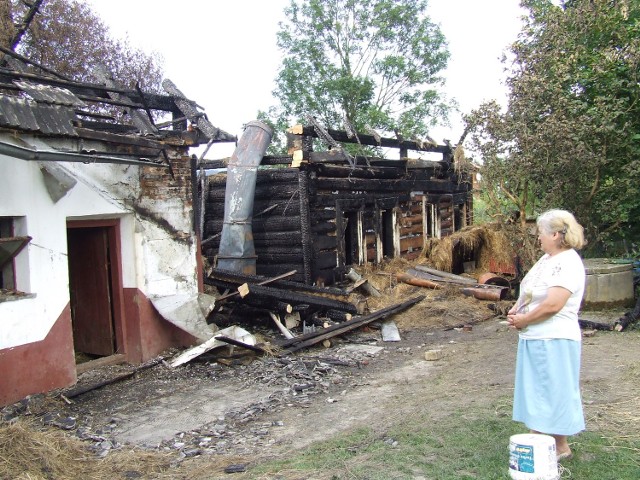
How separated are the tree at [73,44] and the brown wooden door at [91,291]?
11169mm

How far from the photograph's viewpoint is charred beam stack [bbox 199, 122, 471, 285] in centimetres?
1230

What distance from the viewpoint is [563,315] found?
159 inches

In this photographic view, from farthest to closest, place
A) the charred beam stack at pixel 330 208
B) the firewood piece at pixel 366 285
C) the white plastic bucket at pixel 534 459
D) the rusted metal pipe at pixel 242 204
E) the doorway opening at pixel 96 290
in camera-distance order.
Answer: the firewood piece at pixel 366 285 < the charred beam stack at pixel 330 208 < the rusted metal pipe at pixel 242 204 < the doorway opening at pixel 96 290 < the white plastic bucket at pixel 534 459

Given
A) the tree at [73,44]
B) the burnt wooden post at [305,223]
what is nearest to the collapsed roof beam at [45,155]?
the burnt wooden post at [305,223]

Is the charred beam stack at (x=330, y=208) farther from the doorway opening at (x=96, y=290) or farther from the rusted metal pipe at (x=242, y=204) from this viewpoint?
the doorway opening at (x=96, y=290)

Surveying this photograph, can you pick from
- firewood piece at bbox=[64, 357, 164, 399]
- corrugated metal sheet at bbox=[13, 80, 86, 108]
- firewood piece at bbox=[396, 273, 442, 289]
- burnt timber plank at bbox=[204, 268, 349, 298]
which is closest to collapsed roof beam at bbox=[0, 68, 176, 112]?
→ corrugated metal sheet at bbox=[13, 80, 86, 108]

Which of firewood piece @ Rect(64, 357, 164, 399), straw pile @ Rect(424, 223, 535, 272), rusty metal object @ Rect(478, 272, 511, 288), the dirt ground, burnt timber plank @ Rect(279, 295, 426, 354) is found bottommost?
the dirt ground

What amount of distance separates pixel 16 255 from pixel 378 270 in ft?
29.2

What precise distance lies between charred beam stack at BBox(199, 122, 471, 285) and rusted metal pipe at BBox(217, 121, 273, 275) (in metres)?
0.63

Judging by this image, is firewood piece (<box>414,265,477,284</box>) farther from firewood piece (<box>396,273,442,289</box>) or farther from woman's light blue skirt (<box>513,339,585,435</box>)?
woman's light blue skirt (<box>513,339,585,435</box>)

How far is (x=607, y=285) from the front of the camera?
1036 cm

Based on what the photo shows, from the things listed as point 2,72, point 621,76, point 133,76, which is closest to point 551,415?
point 2,72

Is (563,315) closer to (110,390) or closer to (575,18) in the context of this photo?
(110,390)

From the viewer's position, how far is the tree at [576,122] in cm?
1072
